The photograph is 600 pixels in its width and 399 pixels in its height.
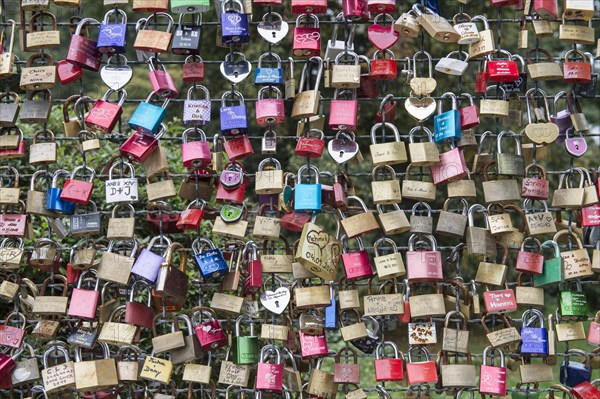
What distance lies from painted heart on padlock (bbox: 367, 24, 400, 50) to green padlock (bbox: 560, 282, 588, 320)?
4.17ft

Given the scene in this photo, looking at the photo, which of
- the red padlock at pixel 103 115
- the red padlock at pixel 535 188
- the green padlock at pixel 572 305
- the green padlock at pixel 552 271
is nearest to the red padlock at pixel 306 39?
the red padlock at pixel 103 115

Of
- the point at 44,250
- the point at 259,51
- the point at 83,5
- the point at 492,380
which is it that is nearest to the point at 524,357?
the point at 492,380

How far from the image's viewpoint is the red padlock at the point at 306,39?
3539mm

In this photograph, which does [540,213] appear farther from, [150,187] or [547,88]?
[547,88]

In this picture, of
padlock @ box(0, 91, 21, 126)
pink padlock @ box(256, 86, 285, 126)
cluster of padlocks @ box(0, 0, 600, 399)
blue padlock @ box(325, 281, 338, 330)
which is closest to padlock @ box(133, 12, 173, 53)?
cluster of padlocks @ box(0, 0, 600, 399)

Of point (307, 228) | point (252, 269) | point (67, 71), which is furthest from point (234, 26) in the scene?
point (252, 269)

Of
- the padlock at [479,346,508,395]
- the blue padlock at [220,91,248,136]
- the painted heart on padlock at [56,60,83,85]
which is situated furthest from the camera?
the painted heart on padlock at [56,60,83,85]

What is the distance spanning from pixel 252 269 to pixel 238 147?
1.72 ft

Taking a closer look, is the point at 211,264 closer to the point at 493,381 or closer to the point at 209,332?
the point at 209,332

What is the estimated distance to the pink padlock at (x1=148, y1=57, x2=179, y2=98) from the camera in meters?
3.49

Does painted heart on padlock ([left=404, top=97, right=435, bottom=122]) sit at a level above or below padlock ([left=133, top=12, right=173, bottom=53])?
below

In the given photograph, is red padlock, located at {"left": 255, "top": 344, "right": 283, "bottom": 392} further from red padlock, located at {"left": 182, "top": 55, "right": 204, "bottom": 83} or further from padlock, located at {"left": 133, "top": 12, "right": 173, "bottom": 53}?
padlock, located at {"left": 133, "top": 12, "right": 173, "bottom": 53}

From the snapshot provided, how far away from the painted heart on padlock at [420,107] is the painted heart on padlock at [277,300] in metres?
0.91

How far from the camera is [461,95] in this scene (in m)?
3.65
